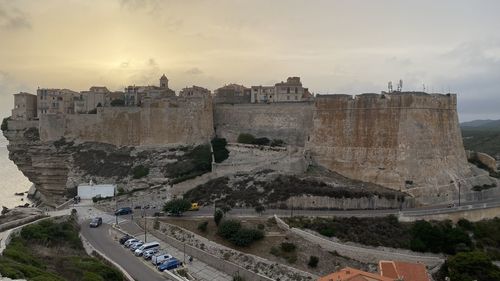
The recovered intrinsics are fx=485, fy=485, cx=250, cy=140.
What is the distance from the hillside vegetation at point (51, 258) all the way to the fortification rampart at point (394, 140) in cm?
2137

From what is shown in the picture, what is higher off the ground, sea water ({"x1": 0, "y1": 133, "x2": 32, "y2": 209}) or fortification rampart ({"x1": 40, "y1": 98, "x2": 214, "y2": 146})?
fortification rampart ({"x1": 40, "y1": 98, "x2": 214, "y2": 146})

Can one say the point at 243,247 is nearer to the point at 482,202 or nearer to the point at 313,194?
the point at 313,194

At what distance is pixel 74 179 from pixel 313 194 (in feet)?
89.9

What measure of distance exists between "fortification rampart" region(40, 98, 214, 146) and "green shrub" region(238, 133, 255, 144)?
3457 millimetres

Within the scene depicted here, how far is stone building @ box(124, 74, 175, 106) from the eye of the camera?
58250mm

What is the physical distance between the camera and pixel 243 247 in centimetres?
2797

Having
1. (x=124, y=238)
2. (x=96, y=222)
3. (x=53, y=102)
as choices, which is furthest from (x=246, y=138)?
(x=53, y=102)

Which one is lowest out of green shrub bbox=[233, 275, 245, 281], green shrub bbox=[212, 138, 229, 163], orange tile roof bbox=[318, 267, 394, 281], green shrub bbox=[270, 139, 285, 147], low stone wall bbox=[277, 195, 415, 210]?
green shrub bbox=[233, 275, 245, 281]

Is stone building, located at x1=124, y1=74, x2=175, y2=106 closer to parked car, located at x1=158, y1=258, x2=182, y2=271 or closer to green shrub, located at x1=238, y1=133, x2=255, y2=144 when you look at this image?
green shrub, located at x1=238, y1=133, x2=255, y2=144

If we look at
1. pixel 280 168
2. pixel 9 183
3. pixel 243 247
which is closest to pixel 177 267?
pixel 243 247

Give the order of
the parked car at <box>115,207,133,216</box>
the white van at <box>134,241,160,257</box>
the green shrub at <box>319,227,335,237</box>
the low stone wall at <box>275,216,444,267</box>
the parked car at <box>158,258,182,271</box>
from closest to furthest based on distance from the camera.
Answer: the parked car at <box>158,258,182,271</box>
the white van at <box>134,241,160,257</box>
the low stone wall at <box>275,216,444,267</box>
the green shrub at <box>319,227,335,237</box>
the parked car at <box>115,207,133,216</box>

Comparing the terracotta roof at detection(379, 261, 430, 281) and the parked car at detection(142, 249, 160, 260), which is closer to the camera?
the terracotta roof at detection(379, 261, 430, 281)

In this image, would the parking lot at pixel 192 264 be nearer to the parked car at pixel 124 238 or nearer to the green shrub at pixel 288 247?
the parked car at pixel 124 238

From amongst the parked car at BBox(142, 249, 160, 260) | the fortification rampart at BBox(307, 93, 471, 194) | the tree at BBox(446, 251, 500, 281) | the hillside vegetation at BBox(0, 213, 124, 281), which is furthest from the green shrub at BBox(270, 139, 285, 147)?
the tree at BBox(446, 251, 500, 281)
